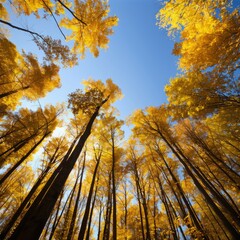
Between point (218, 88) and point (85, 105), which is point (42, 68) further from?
point (218, 88)

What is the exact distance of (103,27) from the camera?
821 cm

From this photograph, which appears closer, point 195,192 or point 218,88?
point 218,88

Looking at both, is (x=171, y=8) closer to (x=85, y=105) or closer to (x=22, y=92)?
(x=85, y=105)

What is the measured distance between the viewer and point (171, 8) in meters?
6.10

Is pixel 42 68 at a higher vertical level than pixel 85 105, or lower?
higher

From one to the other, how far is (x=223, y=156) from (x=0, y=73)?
17586mm

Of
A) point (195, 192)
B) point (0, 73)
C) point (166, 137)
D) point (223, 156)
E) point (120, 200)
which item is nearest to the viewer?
point (0, 73)

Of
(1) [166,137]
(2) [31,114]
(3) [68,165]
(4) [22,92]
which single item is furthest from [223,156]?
(4) [22,92]

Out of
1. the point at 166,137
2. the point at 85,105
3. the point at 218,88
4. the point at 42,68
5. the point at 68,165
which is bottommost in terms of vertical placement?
the point at 68,165

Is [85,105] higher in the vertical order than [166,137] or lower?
lower

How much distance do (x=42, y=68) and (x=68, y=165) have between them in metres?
9.73

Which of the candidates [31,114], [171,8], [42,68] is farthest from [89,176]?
[171,8]

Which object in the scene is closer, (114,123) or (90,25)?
(90,25)

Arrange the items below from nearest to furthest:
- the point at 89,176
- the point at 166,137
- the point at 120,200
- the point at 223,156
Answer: the point at 166,137
the point at 223,156
the point at 89,176
the point at 120,200
